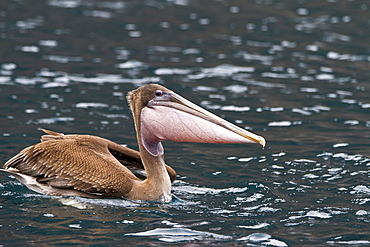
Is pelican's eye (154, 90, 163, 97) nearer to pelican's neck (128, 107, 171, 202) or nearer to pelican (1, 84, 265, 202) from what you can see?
pelican (1, 84, 265, 202)

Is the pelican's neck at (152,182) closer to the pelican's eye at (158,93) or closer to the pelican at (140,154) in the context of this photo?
the pelican at (140,154)

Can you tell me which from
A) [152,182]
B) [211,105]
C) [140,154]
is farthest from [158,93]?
[211,105]

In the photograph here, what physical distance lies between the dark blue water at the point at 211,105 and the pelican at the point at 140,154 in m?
0.14

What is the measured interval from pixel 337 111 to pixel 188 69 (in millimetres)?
2822

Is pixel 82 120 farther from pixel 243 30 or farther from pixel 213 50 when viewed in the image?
pixel 243 30

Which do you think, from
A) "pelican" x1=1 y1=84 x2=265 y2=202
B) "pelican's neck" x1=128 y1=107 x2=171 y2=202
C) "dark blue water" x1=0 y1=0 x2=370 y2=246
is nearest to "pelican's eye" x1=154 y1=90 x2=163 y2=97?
"pelican" x1=1 y1=84 x2=265 y2=202

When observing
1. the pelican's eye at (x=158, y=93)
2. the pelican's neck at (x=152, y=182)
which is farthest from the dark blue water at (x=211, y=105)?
the pelican's eye at (x=158, y=93)

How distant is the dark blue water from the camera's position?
529 cm

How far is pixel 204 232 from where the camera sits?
5.10m

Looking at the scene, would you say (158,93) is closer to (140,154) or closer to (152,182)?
(140,154)

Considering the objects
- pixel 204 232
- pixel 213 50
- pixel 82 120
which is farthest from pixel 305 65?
pixel 204 232

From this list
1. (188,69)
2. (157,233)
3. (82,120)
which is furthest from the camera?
(188,69)

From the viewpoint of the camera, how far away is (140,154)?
19.8 feet

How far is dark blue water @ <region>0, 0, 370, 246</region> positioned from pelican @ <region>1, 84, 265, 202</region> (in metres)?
0.14
